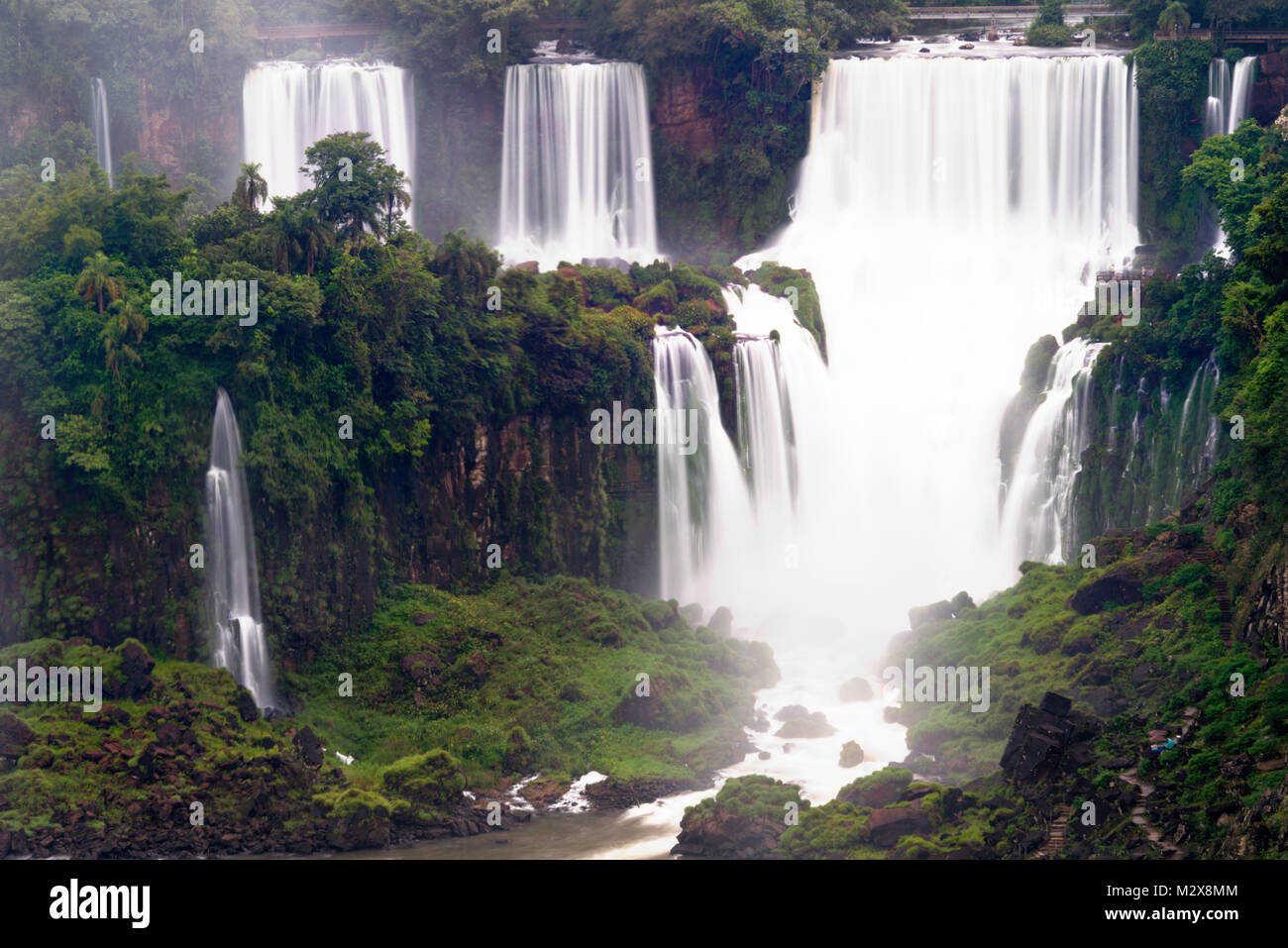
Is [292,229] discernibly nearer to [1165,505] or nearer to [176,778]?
[176,778]

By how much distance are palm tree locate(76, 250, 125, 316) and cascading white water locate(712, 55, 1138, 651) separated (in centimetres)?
2008

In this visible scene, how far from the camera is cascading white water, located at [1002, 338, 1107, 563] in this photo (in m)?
54.2

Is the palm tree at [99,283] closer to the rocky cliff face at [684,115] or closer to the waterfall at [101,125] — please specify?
the waterfall at [101,125]

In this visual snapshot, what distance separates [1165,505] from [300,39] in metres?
29.1

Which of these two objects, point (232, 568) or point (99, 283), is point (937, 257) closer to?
point (232, 568)

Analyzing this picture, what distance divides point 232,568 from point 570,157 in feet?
77.9

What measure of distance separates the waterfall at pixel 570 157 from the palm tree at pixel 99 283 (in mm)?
20473

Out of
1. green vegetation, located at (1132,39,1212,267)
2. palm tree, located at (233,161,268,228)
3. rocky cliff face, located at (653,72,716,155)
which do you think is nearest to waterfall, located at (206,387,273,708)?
palm tree, located at (233,161,268,228)

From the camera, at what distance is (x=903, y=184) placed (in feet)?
213

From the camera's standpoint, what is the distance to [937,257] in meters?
64.1

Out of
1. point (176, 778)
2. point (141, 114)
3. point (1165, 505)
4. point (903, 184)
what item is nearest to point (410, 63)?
point (141, 114)

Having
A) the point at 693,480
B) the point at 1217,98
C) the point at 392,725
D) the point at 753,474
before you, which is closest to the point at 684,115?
the point at 753,474

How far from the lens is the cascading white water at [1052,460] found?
5422 cm
